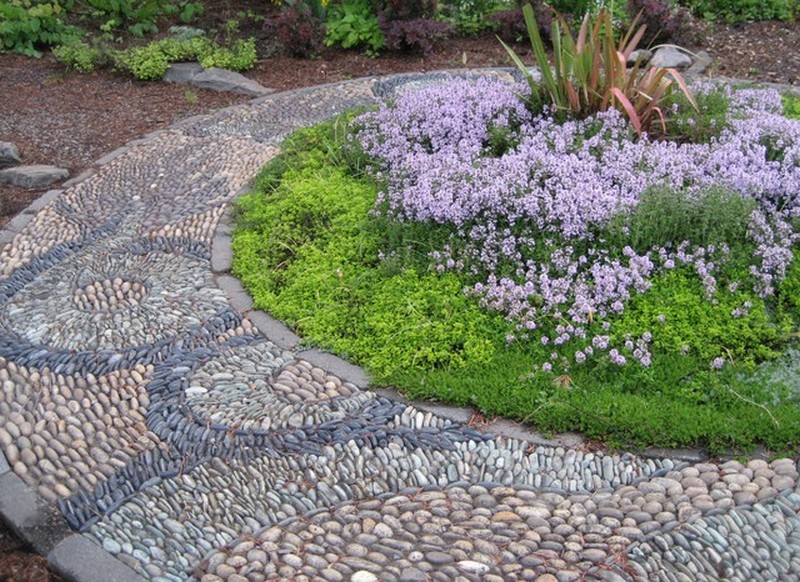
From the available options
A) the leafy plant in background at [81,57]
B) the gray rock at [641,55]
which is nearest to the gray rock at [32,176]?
the leafy plant in background at [81,57]

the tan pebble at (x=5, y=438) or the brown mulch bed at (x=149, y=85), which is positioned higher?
the brown mulch bed at (x=149, y=85)

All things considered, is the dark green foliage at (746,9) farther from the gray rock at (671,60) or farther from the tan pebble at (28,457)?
the tan pebble at (28,457)

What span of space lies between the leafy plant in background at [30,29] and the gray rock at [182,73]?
59.8 inches

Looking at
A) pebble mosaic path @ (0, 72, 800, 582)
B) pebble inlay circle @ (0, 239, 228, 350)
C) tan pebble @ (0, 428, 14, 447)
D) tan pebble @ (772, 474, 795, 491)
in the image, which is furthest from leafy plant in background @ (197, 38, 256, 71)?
tan pebble @ (772, 474, 795, 491)

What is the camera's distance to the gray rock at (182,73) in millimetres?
7750

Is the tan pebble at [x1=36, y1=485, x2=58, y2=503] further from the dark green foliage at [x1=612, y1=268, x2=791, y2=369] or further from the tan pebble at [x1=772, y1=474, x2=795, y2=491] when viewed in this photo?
the tan pebble at [x1=772, y1=474, x2=795, y2=491]

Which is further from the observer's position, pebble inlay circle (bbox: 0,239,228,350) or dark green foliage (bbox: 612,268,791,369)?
pebble inlay circle (bbox: 0,239,228,350)

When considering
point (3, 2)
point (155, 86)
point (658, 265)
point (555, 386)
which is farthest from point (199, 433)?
point (3, 2)

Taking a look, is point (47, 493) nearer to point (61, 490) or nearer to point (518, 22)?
point (61, 490)

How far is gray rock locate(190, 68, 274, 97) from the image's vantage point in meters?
7.52

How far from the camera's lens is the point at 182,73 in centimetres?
779

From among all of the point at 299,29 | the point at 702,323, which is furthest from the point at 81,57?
the point at 702,323

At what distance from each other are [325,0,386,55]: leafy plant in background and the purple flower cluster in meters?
3.15

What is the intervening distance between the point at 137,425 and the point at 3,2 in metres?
7.15
